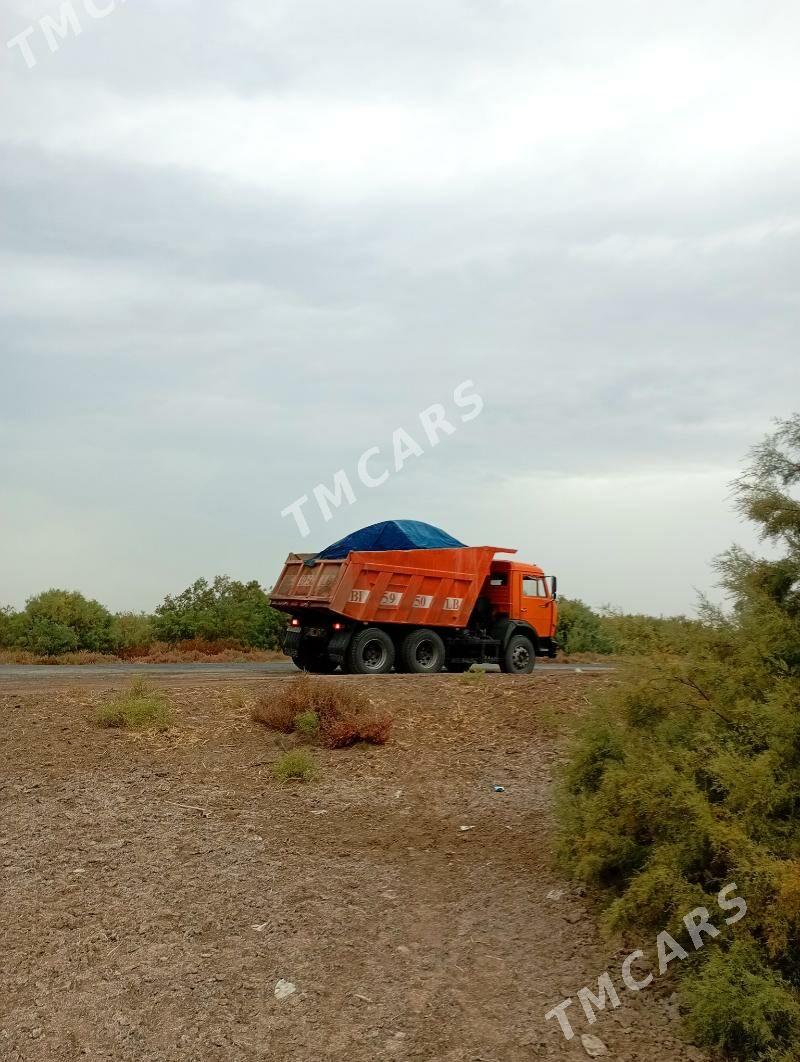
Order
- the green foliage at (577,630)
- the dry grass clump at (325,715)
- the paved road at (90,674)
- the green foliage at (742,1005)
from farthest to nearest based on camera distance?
1. the green foliage at (577,630)
2. the paved road at (90,674)
3. the dry grass clump at (325,715)
4. the green foliage at (742,1005)

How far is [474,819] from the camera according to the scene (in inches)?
350

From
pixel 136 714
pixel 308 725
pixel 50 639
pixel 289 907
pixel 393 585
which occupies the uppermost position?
pixel 393 585

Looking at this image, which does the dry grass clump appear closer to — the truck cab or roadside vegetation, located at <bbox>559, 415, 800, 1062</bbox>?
roadside vegetation, located at <bbox>559, 415, 800, 1062</bbox>

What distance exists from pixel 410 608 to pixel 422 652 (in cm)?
104

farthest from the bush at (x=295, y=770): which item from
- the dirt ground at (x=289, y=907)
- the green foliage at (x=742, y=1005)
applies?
the green foliage at (x=742, y=1005)

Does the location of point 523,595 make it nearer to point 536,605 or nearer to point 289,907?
point 536,605

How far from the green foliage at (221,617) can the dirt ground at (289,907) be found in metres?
17.9

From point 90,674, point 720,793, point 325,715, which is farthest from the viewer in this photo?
point 90,674

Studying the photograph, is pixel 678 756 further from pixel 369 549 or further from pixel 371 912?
pixel 369 549

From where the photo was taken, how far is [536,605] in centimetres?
2267

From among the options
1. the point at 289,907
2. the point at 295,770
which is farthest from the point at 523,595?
the point at 289,907

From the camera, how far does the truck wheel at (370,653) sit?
1933 cm

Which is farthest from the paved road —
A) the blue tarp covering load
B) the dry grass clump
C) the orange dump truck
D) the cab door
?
the dry grass clump

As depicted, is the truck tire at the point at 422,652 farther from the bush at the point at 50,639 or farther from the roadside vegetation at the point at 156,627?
the bush at the point at 50,639
